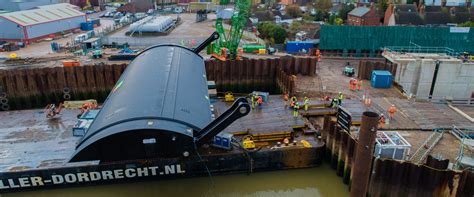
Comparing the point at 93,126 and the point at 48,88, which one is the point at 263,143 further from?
the point at 48,88

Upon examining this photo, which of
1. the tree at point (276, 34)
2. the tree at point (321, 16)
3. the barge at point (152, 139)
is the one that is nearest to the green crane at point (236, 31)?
the barge at point (152, 139)

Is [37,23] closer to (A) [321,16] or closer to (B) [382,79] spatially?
(B) [382,79]

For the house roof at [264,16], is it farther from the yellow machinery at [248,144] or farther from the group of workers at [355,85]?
the yellow machinery at [248,144]

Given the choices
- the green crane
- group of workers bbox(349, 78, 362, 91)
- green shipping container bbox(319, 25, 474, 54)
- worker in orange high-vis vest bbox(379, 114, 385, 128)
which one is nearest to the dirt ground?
worker in orange high-vis vest bbox(379, 114, 385, 128)

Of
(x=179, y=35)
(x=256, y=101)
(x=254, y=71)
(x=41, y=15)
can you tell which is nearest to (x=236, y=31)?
(x=254, y=71)

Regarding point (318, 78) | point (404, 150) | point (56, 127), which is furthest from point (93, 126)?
point (318, 78)

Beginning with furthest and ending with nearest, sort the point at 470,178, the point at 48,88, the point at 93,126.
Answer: the point at 48,88, the point at 93,126, the point at 470,178
